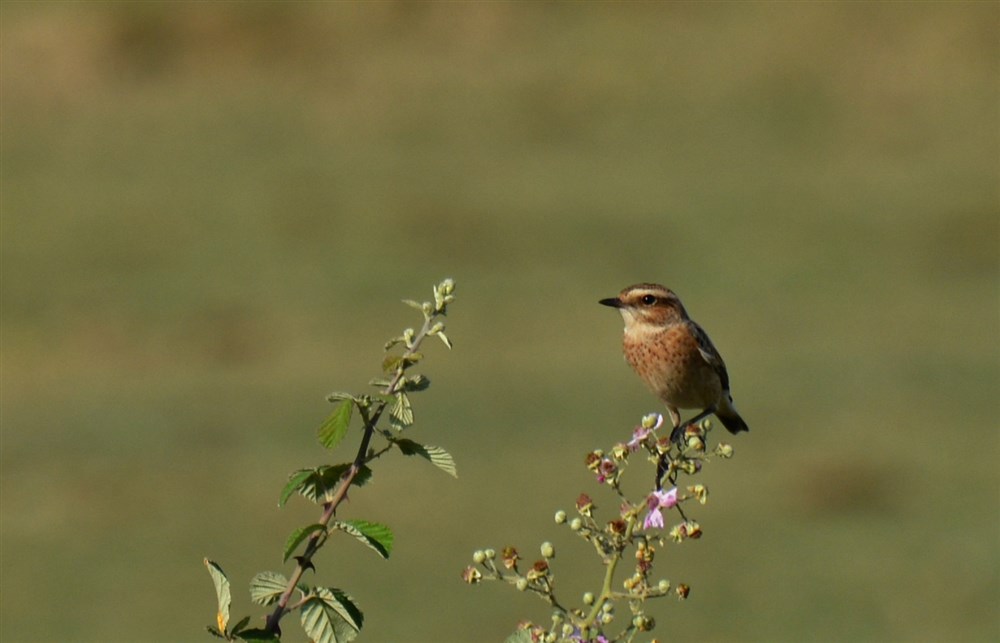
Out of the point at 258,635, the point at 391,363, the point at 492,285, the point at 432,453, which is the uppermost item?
the point at 492,285

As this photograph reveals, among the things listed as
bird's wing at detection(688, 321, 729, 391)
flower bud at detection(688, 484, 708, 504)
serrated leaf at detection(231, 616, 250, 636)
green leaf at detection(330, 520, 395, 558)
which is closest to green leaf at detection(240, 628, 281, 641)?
serrated leaf at detection(231, 616, 250, 636)

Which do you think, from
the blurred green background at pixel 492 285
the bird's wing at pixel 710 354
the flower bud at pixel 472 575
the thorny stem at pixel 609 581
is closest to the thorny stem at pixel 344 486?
the flower bud at pixel 472 575

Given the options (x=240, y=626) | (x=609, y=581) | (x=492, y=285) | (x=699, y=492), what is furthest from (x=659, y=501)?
Result: (x=492, y=285)

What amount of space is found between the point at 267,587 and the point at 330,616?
0.09m

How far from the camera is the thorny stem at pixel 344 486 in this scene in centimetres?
269

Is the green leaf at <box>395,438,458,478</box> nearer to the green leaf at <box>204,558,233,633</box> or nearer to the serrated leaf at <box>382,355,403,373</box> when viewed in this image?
the serrated leaf at <box>382,355,403,373</box>

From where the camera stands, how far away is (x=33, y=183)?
35.8 m

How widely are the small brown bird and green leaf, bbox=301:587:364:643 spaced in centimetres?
246

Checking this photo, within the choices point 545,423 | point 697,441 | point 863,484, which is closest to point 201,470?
point 545,423

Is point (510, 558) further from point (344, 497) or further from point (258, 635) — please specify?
point (258, 635)

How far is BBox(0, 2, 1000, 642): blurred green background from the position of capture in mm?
23344

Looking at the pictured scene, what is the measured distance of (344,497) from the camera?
2.78m

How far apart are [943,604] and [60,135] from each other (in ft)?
70.4

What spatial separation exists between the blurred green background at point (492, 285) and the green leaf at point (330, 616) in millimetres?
16967
